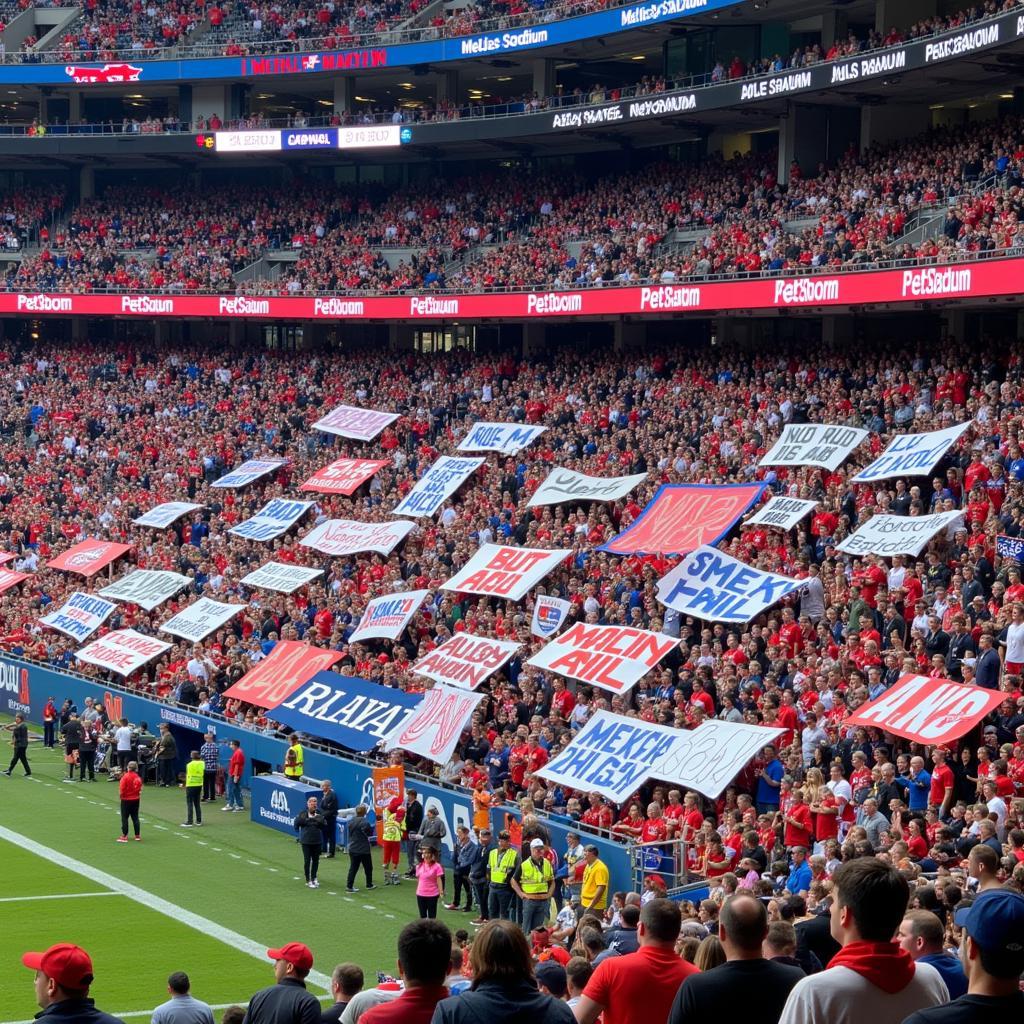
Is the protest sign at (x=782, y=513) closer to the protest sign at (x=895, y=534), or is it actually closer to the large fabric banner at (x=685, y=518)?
the large fabric banner at (x=685, y=518)

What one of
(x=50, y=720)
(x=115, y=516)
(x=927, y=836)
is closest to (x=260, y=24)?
(x=115, y=516)

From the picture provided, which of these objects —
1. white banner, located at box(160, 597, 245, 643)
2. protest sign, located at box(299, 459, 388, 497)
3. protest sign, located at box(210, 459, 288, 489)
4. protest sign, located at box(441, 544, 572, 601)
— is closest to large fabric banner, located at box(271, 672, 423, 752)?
protest sign, located at box(441, 544, 572, 601)

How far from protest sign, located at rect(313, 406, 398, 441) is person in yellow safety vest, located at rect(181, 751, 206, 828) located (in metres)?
15.6

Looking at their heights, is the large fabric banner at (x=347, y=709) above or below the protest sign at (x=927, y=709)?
below

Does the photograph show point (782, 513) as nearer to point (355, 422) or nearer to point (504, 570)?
point (504, 570)

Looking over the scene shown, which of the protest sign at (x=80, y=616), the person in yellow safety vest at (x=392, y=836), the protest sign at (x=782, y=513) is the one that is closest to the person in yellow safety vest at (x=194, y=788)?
the person in yellow safety vest at (x=392, y=836)

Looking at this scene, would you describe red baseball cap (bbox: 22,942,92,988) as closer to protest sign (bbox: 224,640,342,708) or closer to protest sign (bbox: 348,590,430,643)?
protest sign (bbox: 224,640,342,708)

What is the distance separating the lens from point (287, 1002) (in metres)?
8.49

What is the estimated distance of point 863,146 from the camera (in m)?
38.8

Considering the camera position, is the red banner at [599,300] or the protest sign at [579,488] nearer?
the red banner at [599,300]

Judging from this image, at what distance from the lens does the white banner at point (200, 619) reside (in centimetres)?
3394

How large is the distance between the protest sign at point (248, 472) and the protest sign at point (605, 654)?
1772 cm

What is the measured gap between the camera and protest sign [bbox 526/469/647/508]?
3047 cm

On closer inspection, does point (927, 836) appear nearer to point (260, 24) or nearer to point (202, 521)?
point (202, 521)
